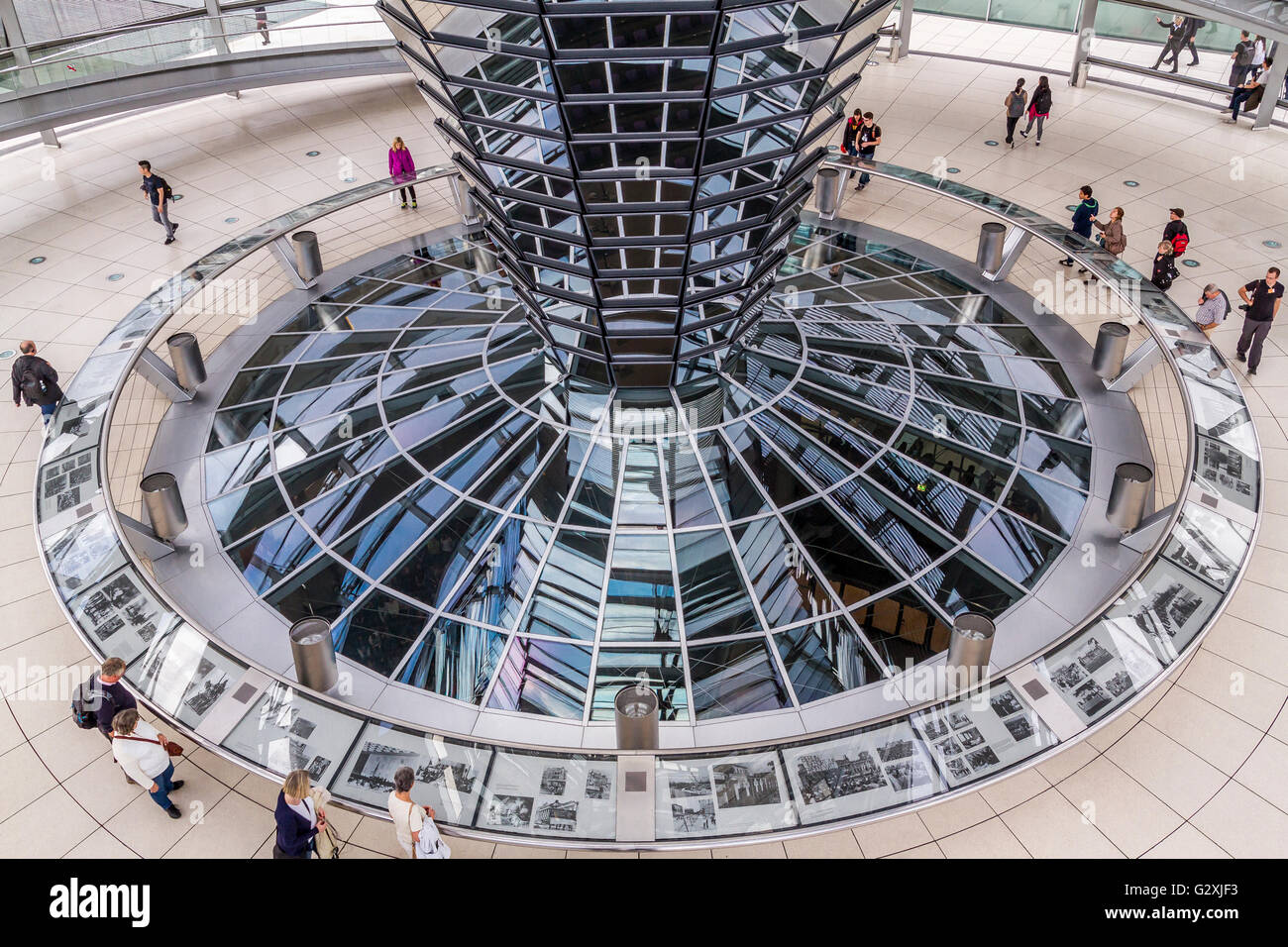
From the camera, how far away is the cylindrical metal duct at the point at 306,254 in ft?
64.6

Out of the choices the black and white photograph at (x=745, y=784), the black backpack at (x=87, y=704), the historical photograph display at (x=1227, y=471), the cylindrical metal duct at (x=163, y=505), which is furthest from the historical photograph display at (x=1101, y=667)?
the cylindrical metal duct at (x=163, y=505)

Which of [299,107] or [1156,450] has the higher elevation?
[299,107]

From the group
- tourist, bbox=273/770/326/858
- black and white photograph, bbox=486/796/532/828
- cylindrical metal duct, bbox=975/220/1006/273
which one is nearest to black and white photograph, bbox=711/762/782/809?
black and white photograph, bbox=486/796/532/828

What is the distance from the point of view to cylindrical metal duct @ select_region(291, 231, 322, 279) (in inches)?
775

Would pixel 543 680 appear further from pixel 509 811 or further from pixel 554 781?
pixel 509 811

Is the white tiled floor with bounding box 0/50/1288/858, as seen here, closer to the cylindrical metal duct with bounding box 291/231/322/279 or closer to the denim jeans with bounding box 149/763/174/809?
the denim jeans with bounding box 149/763/174/809

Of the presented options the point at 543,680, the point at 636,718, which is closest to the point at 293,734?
the point at 543,680

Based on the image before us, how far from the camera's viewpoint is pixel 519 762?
10.1m

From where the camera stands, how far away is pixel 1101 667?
431 inches

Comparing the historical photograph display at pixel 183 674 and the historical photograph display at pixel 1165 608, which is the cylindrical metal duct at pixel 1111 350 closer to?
the historical photograph display at pixel 1165 608

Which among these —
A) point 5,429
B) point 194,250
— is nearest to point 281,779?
point 5,429

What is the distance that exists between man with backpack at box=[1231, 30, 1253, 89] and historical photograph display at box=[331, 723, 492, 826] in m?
25.0

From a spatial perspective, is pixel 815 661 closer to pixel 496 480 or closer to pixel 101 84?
pixel 496 480

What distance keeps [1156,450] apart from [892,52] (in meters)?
17.8
